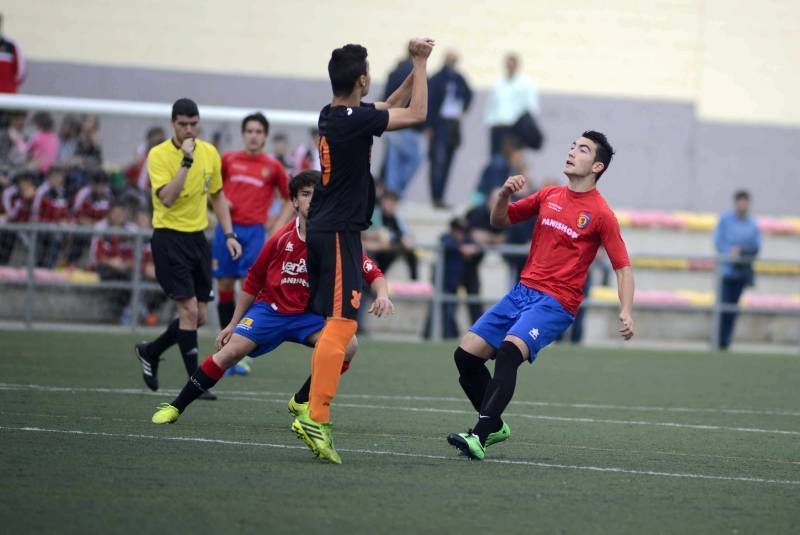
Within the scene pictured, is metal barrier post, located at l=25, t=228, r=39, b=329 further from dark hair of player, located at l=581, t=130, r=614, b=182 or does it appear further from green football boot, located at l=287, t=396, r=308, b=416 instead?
dark hair of player, located at l=581, t=130, r=614, b=182

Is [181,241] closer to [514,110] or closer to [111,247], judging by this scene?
[111,247]

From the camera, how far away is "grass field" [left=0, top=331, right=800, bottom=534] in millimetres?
6082

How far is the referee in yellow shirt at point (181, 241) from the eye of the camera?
10.8 metres

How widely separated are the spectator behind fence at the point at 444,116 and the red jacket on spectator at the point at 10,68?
558cm

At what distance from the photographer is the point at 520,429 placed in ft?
32.0

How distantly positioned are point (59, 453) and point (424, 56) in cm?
263

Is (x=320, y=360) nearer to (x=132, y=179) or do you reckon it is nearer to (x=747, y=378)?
(x=747, y=378)

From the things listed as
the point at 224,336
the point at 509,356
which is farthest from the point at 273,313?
the point at 509,356

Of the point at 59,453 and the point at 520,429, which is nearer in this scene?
the point at 59,453

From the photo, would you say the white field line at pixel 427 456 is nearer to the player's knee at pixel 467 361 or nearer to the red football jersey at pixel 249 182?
the player's knee at pixel 467 361

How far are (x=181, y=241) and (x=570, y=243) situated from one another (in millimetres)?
3705

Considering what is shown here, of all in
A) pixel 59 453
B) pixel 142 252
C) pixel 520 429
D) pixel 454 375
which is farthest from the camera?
pixel 142 252

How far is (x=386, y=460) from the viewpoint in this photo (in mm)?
7746

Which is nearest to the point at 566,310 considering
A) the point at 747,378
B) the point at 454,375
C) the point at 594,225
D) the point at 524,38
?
the point at 594,225
